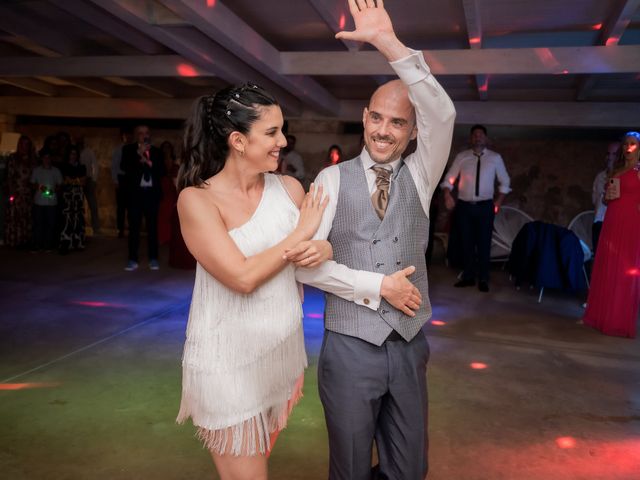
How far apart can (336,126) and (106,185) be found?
4390 millimetres

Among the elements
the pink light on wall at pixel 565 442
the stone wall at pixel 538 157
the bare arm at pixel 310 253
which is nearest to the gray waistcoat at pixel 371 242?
the bare arm at pixel 310 253

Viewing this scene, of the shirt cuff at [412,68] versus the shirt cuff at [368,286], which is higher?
the shirt cuff at [412,68]

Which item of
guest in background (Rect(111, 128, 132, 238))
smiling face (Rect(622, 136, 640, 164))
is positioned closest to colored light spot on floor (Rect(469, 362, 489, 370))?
smiling face (Rect(622, 136, 640, 164))

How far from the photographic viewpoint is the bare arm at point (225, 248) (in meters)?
1.36

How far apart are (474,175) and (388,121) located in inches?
177

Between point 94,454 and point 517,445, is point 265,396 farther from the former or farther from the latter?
point 517,445

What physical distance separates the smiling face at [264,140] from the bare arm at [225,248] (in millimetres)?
160

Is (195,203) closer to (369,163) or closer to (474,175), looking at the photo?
(369,163)

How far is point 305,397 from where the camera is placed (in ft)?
9.88

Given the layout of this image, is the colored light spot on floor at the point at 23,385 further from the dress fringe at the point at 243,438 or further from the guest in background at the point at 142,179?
the guest in background at the point at 142,179

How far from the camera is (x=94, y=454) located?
237cm

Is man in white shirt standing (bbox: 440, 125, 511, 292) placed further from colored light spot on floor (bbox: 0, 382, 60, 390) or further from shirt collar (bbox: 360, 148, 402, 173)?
shirt collar (bbox: 360, 148, 402, 173)

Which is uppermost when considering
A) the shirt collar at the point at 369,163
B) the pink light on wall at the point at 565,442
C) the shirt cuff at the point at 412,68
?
the shirt cuff at the point at 412,68

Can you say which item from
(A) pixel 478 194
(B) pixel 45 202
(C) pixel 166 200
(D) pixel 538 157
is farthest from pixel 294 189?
(D) pixel 538 157
